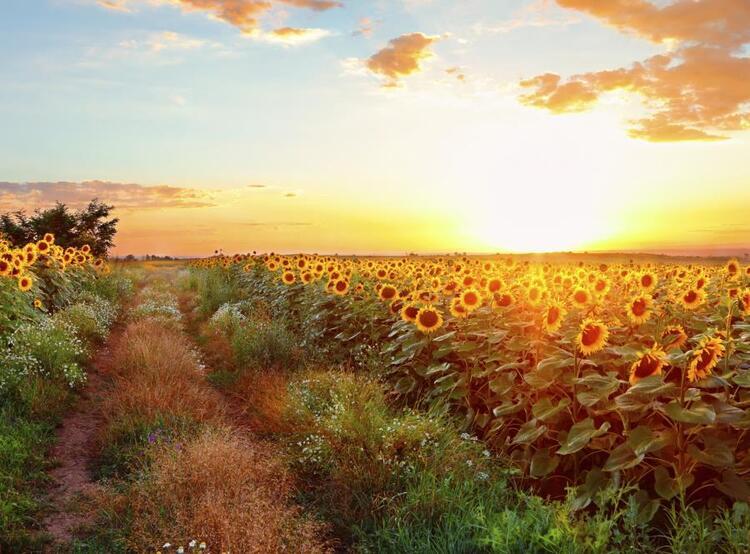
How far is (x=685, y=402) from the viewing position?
4.39m

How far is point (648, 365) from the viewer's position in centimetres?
447

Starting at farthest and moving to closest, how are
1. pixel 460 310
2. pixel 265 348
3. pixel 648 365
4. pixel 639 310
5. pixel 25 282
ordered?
1. pixel 25 282
2. pixel 265 348
3. pixel 460 310
4. pixel 639 310
5. pixel 648 365

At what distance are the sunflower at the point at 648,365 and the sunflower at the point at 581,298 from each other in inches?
80.2

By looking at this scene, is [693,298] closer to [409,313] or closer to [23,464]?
[409,313]

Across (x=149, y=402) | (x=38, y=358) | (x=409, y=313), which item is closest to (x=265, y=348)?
(x=149, y=402)

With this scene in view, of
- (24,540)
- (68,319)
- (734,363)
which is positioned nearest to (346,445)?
(24,540)

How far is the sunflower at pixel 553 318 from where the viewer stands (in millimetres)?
5980

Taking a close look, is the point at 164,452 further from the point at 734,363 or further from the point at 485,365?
the point at 734,363

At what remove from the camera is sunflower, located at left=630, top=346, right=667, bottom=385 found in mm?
4441

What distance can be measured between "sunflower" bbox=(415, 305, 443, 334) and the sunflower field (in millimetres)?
18

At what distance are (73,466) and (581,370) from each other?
5363 millimetres

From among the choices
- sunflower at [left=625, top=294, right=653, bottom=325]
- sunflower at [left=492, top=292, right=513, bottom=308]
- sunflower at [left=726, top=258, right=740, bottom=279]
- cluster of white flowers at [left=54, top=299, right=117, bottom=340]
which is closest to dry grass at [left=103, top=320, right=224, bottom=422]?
cluster of white flowers at [left=54, top=299, right=117, bottom=340]

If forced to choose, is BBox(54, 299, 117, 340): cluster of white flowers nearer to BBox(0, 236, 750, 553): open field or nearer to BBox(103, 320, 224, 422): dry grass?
BBox(103, 320, 224, 422): dry grass

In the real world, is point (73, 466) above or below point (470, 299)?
below
